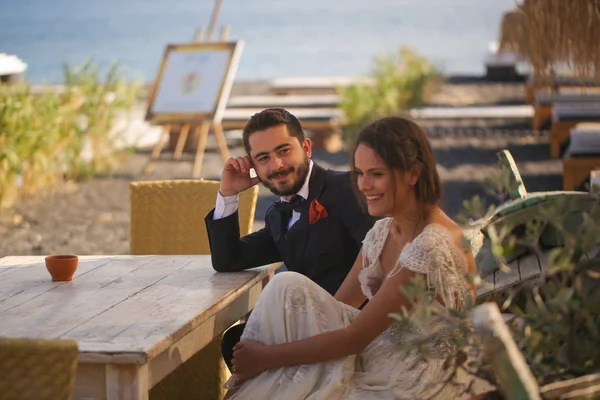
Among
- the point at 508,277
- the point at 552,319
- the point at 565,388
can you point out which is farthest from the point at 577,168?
the point at 565,388

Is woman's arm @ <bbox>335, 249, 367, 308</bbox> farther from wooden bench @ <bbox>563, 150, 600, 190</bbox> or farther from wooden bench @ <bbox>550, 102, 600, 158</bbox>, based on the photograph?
wooden bench @ <bbox>550, 102, 600, 158</bbox>

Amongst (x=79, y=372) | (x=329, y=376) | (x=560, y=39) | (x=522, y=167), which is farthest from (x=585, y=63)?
(x=522, y=167)

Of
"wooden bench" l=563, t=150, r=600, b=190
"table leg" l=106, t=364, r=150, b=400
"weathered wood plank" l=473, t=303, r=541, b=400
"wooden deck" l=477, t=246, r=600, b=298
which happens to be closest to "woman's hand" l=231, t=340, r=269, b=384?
"table leg" l=106, t=364, r=150, b=400

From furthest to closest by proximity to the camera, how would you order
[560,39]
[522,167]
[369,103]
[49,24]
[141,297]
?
[49,24], [369,103], [522,167], [560,39], [141,297]

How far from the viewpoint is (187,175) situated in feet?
32.8

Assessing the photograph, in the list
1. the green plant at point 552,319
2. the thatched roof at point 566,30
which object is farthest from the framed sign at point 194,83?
the green plant at point 552,319

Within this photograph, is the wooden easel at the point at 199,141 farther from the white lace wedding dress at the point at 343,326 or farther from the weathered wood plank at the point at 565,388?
the weathered wood plank at the point at 565,388

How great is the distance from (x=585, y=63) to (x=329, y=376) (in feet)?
8.82

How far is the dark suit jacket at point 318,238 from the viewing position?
11.1ft

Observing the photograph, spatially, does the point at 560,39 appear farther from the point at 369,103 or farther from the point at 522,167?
the point at 369,103

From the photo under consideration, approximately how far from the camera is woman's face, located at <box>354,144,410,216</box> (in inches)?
110

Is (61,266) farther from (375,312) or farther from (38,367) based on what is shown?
(38,367)

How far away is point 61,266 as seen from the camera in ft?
10.6

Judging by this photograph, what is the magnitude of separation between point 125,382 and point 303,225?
1148mm
